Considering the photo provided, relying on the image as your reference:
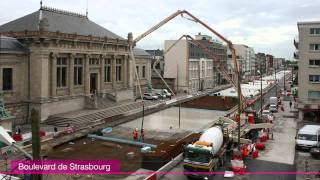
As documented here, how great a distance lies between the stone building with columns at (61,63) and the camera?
48719 mm

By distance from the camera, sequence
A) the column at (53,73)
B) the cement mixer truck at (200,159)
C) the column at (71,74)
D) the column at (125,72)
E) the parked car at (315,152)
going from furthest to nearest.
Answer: the column at (125,72) < the column at (71,74) < the column at (53,73) < the parked car at (315,152) < the cement mixer truck at (200,159)

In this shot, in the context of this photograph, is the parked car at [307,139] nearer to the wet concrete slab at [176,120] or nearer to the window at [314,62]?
the wet concrete slab at [176,120]

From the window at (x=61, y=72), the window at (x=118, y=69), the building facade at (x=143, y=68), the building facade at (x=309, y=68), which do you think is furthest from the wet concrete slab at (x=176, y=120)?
the building facade at (x=143, y=68)

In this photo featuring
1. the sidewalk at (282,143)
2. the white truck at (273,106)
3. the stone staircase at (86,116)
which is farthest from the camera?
the white truck at (273,106)

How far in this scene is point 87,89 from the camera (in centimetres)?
5906

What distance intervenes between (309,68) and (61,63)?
126 ft

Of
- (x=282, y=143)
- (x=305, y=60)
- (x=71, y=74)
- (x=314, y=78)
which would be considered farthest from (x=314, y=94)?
(x=71, y=74)

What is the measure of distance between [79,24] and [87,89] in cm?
1214

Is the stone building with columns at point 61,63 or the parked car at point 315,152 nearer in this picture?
the parked car at point 315,152

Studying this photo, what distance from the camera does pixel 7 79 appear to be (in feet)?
153

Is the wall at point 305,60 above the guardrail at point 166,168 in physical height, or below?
above

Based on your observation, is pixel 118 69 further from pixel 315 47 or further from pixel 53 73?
pixel 315 47

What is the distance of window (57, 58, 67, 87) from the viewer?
5294 cm

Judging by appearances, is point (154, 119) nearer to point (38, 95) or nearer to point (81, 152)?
point (38, 95)
